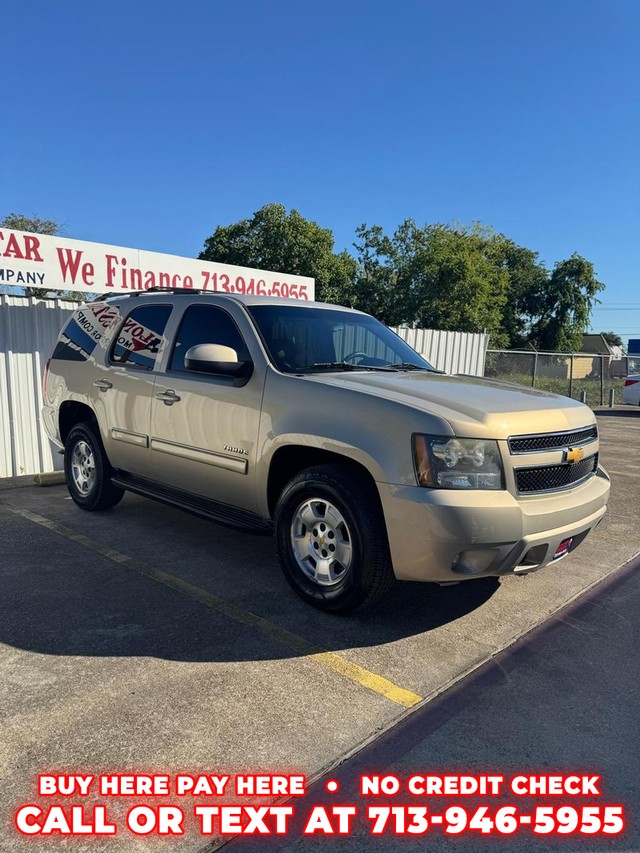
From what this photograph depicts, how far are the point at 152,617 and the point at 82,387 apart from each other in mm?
2866

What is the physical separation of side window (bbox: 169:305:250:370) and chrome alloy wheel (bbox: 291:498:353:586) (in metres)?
1.23

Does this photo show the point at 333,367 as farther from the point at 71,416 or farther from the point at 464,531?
the point at 71,416

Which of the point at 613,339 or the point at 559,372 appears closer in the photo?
the point at 559,372

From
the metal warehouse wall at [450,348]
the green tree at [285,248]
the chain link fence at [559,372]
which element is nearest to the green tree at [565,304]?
the green tree at [285,248]

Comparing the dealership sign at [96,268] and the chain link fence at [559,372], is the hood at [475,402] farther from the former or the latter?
the chain link fence at [559,372]

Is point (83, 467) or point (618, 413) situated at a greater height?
point (83, 467)

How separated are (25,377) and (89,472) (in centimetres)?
284

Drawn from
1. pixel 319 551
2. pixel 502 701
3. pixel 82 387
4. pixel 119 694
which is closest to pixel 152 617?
pixel 119 694

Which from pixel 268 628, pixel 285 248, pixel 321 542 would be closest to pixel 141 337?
pixel 321 542

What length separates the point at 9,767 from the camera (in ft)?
7.88

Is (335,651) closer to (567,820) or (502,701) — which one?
(502,701)

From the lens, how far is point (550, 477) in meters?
3.61

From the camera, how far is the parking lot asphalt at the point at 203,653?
2.53 m

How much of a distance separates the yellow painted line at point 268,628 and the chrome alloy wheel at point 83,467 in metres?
0.73
